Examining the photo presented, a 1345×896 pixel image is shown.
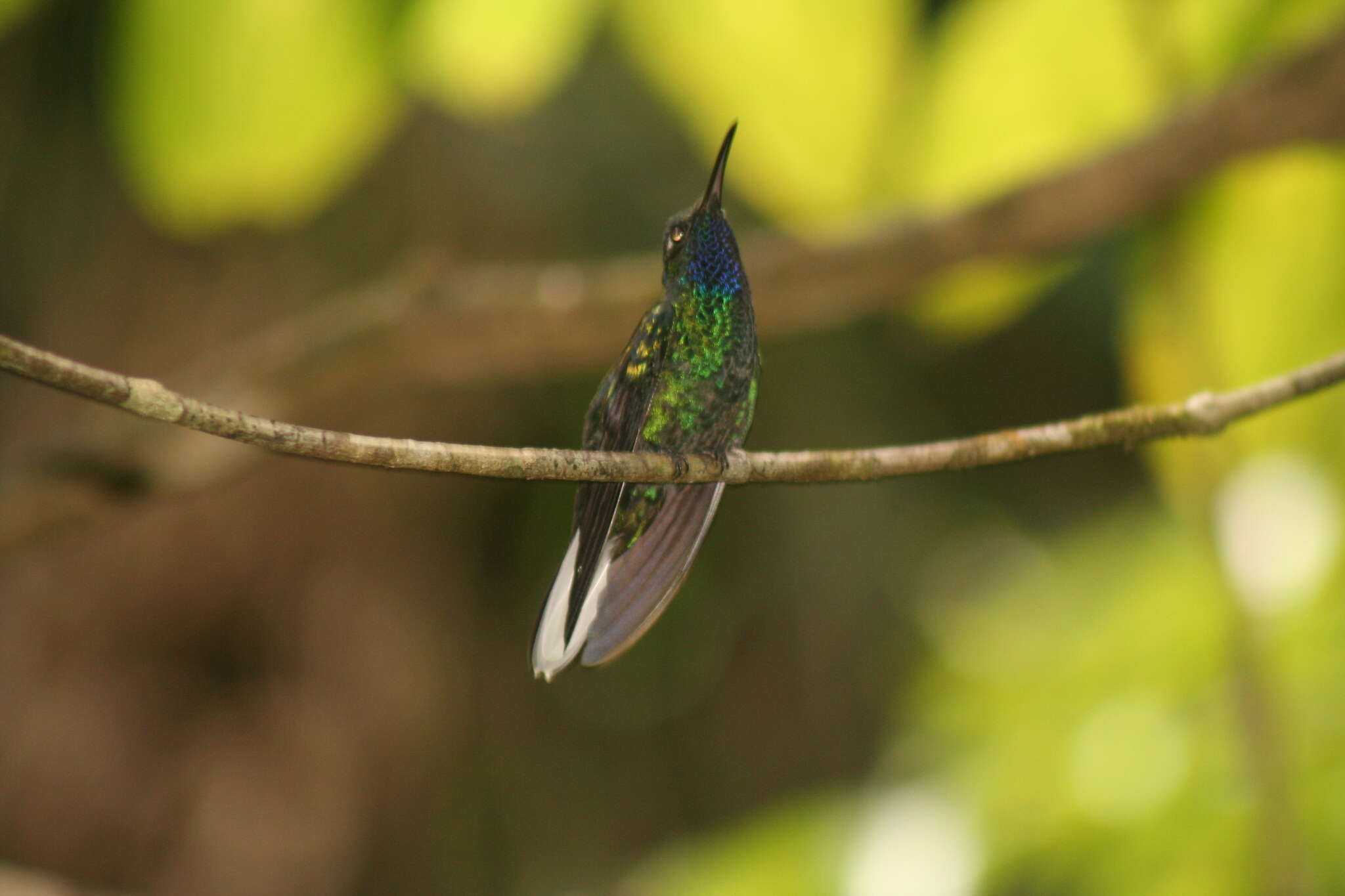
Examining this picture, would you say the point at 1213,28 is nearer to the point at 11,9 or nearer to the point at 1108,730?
the point at 1108,730

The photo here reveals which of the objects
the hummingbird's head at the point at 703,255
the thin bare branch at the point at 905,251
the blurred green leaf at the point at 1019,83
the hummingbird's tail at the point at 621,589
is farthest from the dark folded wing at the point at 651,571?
the thin bare branch at the point at 905,251

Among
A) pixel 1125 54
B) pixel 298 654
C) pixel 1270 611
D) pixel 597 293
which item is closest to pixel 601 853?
pixel 298 654

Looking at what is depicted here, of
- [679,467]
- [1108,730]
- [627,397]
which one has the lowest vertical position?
[1108,730]

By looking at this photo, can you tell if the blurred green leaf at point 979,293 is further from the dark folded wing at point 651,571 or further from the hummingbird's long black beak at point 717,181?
the dark folded wing at point 651,571

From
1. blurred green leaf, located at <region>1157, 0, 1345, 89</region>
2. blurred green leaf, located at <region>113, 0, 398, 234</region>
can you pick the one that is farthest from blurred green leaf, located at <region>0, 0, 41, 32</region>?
blurred green leaf, located at <region>1157, 0, 1345, 89</region>

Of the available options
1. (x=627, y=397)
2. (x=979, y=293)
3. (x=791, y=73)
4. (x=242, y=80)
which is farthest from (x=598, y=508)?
(x=979, y=293)

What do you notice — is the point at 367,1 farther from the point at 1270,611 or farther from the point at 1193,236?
the point at 1270,611

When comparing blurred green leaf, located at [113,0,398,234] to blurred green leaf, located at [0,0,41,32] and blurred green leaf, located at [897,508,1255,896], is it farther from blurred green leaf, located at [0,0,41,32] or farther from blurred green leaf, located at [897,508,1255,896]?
blurred green leaf, located at [897,508,1255,896]
